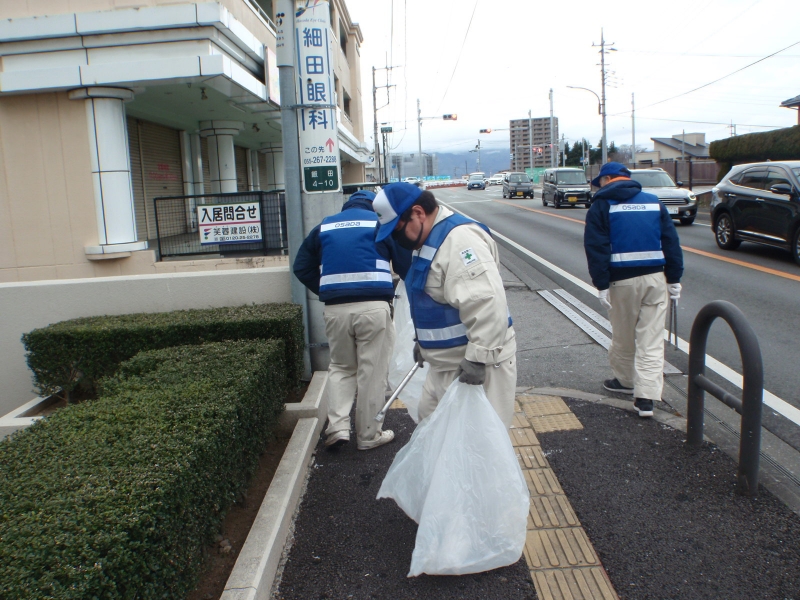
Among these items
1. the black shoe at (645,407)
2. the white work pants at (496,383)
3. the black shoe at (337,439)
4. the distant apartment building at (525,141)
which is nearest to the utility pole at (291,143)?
the black shoe at (337,439)

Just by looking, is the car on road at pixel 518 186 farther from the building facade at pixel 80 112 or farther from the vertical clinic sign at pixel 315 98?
the vertical clinic sign at pixel 315 98

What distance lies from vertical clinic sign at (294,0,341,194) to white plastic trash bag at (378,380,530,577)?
134 inches

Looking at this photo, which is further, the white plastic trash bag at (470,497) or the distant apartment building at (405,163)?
the distant apartment building at (405,163)

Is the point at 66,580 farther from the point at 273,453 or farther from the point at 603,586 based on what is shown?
the point at 273,453

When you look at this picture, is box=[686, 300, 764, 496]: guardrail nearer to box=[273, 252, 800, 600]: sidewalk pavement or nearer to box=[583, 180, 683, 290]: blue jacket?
box=[273, 252, 800, 600]: sidewalk pavement

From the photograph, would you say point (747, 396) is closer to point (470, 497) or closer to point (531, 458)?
point (531, 458)

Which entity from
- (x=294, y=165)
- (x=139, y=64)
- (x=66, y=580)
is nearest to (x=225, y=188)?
(x=139, y=64)

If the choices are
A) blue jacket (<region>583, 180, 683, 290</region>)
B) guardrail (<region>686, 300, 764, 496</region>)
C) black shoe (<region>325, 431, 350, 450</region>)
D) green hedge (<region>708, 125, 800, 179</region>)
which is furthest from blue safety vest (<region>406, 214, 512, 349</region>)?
green hedge (<region>708, 125, 800, 179</region>)

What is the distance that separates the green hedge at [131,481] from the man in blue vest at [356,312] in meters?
0.56

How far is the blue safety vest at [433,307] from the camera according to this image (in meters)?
3.11

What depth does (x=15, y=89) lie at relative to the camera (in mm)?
8828

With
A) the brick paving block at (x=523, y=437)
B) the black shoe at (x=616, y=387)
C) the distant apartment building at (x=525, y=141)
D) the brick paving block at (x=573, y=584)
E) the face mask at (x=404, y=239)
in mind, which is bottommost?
the brick paving block at (x=573, y=584)

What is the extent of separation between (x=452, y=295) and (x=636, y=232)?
252cm

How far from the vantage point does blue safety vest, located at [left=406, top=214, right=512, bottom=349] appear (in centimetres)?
311
